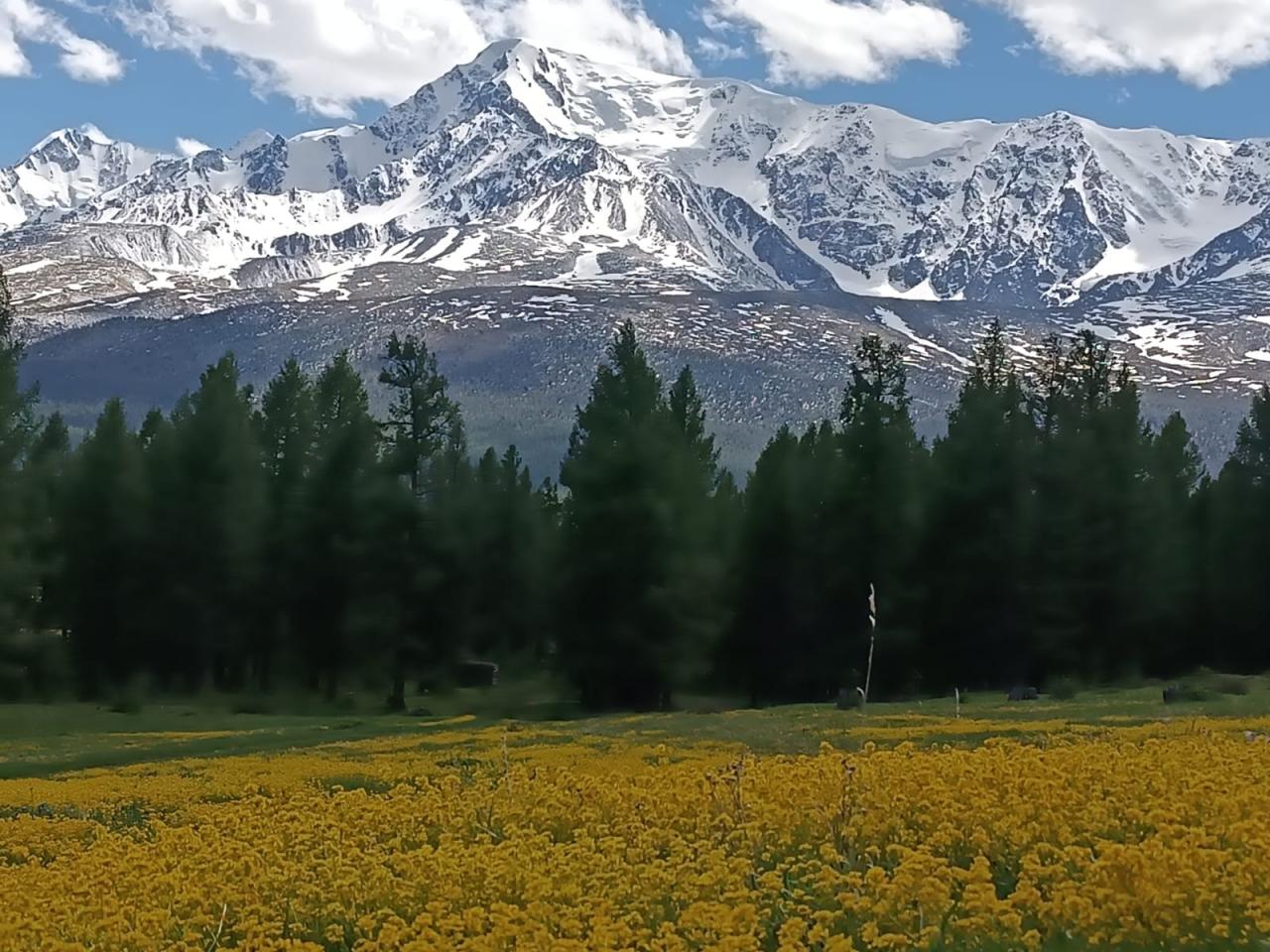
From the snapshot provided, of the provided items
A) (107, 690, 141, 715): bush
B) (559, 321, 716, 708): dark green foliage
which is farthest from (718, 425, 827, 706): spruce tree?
(107, 690, 141, 715): bush

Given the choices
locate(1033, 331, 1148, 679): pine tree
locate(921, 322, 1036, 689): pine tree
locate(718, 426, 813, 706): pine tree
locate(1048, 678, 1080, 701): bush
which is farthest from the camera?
locate(718, 426, 813, 706): pine tree

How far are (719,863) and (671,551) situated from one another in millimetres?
44820

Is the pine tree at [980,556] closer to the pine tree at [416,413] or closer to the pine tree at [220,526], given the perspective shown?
the pine tree at [416,413]

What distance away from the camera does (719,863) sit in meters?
10.1

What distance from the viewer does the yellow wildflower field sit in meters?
8.51

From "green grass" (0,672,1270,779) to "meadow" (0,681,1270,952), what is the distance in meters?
7.93

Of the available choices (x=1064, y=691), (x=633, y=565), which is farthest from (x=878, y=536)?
(x=1064, y=691)

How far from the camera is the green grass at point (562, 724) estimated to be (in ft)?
92.1

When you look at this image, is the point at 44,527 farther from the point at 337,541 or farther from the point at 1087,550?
the point at 1087,550

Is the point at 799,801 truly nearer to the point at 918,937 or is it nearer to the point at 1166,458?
the point at 918,937

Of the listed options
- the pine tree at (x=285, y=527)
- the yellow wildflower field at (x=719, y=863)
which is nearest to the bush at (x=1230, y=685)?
the yellow wildflower field at (x=719, y=863)

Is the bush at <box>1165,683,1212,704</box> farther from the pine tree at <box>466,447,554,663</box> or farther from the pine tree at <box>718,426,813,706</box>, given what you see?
the pine tree at <box>466,447,554,663</box>

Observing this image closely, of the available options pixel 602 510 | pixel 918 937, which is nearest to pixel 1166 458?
pixel 602 510

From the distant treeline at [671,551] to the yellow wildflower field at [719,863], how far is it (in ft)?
125
